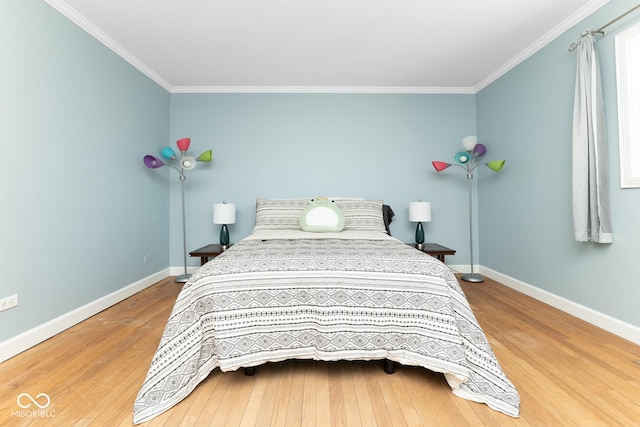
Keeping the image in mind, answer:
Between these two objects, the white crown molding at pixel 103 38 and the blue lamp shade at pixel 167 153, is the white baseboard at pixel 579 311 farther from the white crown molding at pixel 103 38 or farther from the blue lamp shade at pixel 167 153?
the white crown molding at pixel 103 38

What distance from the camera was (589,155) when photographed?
231cm

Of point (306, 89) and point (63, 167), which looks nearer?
point (63, 167)

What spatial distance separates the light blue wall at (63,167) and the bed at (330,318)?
135cm

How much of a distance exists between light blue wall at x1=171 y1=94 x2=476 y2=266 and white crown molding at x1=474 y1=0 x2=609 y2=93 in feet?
1.54

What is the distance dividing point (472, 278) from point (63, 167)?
4194 millimetres

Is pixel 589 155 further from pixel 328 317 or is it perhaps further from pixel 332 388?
pixel 332 388

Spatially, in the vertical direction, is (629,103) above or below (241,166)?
above

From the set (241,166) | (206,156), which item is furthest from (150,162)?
(241,166)

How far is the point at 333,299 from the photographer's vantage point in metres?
1.63

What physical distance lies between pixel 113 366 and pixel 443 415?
6.05ft

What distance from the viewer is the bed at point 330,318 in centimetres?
152

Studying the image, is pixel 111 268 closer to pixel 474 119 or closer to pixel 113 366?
pixel 113 366

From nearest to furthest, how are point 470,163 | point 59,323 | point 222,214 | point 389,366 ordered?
point 389,366, point 59,323, point 222,214, point 470,163

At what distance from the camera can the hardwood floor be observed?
4.45ft
